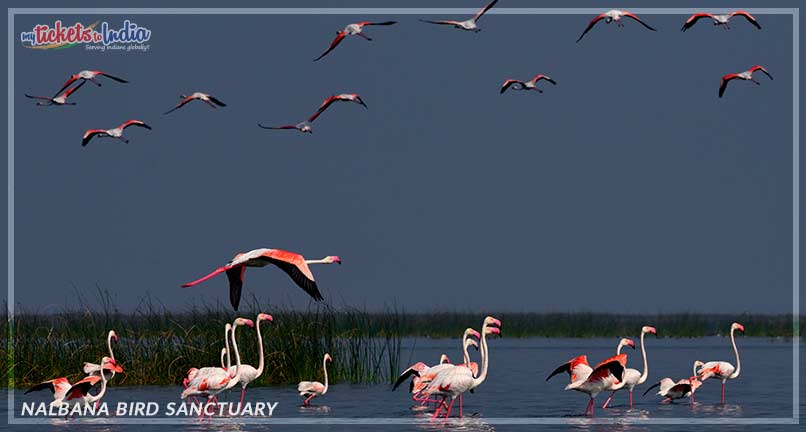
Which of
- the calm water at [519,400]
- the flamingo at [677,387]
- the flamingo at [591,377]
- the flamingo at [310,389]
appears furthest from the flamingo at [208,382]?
the flamingo at [677,387]

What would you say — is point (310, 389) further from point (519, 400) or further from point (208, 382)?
point (519, 400)

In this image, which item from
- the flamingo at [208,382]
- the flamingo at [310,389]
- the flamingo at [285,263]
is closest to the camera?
the flamingo at [285,263]

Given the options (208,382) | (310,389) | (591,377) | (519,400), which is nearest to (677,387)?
(519,400)

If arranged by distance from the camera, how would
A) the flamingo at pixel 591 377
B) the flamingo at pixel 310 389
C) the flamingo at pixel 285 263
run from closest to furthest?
1. the flamingo at pixel 285 263
2. the flamingo at pixel 591 377
3. the flamingo at pixel 310 389

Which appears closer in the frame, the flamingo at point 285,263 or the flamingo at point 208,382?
the flamingo at point 285,263

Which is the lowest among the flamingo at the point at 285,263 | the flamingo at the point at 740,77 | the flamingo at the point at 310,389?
the flamingo at the point at 310,389

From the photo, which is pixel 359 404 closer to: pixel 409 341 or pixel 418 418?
pixel 418 418

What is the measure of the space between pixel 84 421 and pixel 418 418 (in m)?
4.73

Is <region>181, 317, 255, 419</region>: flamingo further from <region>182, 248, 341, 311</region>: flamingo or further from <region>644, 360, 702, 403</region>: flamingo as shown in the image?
<region>644, 360, 702, 403</region>: flamingo

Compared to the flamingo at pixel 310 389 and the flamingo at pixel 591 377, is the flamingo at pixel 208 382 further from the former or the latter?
the flamingo at pixel 591 377

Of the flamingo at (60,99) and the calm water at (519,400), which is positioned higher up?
the flamingo at (60,99)

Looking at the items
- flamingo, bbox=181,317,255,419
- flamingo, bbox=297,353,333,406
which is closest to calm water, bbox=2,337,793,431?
flamingo, bbox=297,353,333,406

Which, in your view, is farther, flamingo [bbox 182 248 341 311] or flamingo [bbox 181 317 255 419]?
flamingo [bbox 181 317 255 419]

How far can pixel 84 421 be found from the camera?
68.0ft
